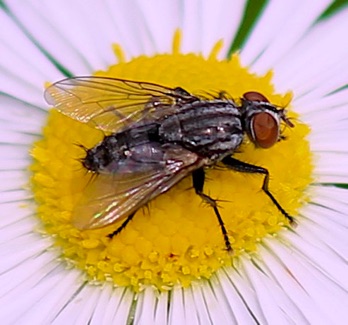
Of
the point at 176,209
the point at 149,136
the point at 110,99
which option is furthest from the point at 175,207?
the point at 110,99

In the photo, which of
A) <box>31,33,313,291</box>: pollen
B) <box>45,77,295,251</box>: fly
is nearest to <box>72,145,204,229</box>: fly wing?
<box>45,77,295,251</box>: fly

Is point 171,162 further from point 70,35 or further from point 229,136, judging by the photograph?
point 70,35

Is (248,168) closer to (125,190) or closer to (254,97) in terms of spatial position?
(254,97)

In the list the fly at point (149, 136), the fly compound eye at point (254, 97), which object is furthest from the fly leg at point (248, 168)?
the fly compound eye at point (254, 97)

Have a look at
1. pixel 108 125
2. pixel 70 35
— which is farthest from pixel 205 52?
pixel 108 125

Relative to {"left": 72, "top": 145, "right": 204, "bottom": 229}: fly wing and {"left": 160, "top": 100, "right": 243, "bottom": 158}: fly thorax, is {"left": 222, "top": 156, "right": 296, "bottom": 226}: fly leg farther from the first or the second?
{"left": 72, "top": 145, "right": 204, "bottom": 229}: fly wing
